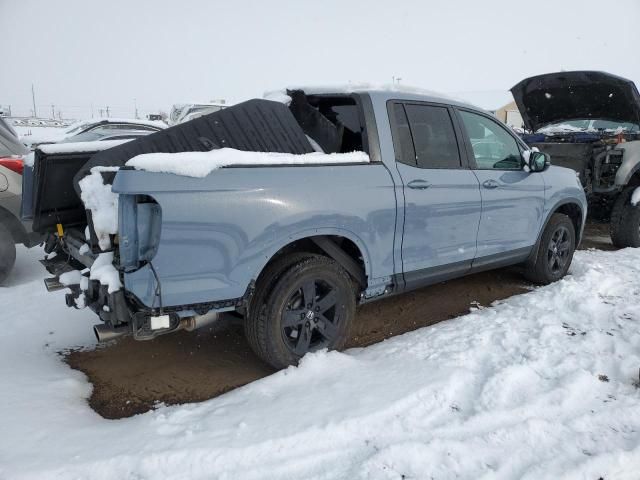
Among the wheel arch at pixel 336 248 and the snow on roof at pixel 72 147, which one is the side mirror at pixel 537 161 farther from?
the snow on roof at pixel 72 147

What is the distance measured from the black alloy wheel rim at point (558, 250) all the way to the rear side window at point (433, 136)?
69.2 inches

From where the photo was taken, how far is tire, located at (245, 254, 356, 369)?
116 inches

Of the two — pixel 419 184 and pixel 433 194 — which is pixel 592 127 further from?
pixel 419 184

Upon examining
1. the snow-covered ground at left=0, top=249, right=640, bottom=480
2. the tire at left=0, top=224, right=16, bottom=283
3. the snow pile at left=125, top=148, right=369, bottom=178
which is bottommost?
the snow-covered ground at left=0, top=249, right=640, bottom=480

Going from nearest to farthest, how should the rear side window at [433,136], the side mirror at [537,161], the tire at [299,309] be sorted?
the tire at [299,309] < the rear side window at [433,136] < the side mirror at [537,161]

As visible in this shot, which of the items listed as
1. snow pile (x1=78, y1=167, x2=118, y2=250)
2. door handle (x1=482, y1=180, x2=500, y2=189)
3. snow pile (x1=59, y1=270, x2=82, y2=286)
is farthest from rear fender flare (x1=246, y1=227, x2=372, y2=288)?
door handle (x1=482, y1=180, x2=500, y2=189)

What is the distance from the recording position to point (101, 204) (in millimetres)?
2682

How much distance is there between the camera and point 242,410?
267 centimetres

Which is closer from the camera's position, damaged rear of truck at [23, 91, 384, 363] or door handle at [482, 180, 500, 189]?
damaged rear of truck at [23, 91, 384, 363]

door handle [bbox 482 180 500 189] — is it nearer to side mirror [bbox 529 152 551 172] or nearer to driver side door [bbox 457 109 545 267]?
driver side door [bbox 457 109 545 267]

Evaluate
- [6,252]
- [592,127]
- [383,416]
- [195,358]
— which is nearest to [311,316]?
[383,416]

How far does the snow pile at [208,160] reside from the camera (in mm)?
2459

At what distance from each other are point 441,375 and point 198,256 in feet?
5.36

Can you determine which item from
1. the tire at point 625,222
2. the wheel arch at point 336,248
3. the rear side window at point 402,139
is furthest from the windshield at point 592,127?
the wheel arch at point 336,248
